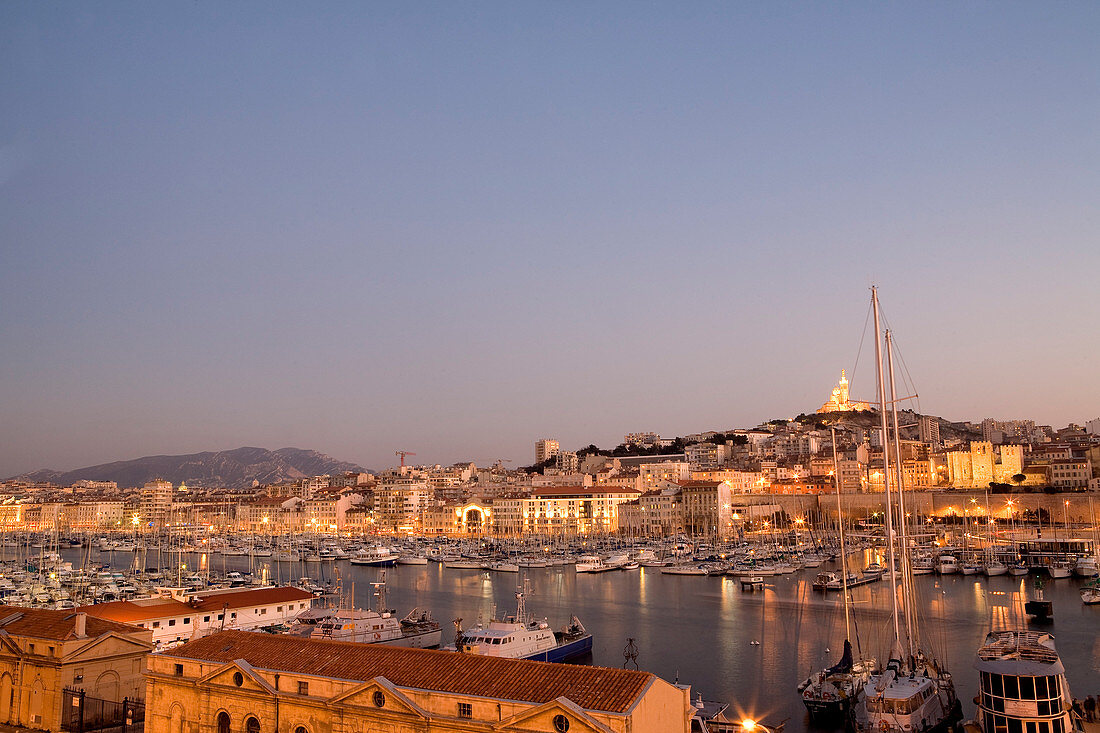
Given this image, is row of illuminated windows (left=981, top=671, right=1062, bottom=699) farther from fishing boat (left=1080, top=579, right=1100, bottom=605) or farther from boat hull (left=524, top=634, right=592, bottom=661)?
fishing boat (left=1080, top=579, right=1100, bottom=605)

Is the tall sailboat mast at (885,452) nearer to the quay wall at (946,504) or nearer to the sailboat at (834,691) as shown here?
the sailboat at (834,691)

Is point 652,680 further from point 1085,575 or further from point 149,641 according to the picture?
point 1085,575

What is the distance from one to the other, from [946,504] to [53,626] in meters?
69.5

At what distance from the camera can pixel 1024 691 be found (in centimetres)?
1251

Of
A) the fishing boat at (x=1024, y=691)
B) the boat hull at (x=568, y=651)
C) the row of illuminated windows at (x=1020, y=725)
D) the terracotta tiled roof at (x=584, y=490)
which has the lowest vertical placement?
the boat hull at (x=568, y=651)

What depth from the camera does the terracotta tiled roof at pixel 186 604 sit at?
65.4 feet

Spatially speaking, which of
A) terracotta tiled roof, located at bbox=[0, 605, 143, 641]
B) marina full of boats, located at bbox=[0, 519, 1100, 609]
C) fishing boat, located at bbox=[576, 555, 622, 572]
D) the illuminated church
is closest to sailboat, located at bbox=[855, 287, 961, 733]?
terracotta tiled roof, located at bbox=[0, 605, 143, 641]

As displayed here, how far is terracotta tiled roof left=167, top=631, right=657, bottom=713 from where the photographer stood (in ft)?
29.8

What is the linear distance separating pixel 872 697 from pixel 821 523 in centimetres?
6266

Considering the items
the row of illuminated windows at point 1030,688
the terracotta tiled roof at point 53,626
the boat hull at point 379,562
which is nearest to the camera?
the row of illuminated windows at point 1030,688

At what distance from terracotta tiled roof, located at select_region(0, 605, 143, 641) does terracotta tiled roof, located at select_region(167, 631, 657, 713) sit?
7.81ft

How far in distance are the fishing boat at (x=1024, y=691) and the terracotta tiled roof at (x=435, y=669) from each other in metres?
6.83

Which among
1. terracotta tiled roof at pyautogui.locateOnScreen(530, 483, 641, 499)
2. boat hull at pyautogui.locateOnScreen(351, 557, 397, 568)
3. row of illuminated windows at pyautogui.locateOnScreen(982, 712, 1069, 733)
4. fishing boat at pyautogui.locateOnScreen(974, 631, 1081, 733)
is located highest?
fishing boat at pyautogui.locateOnScreen(974, 631, 1081, 733)

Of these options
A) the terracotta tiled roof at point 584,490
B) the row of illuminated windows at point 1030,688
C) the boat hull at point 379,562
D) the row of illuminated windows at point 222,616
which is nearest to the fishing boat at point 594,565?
the boat hull at point 379,562
